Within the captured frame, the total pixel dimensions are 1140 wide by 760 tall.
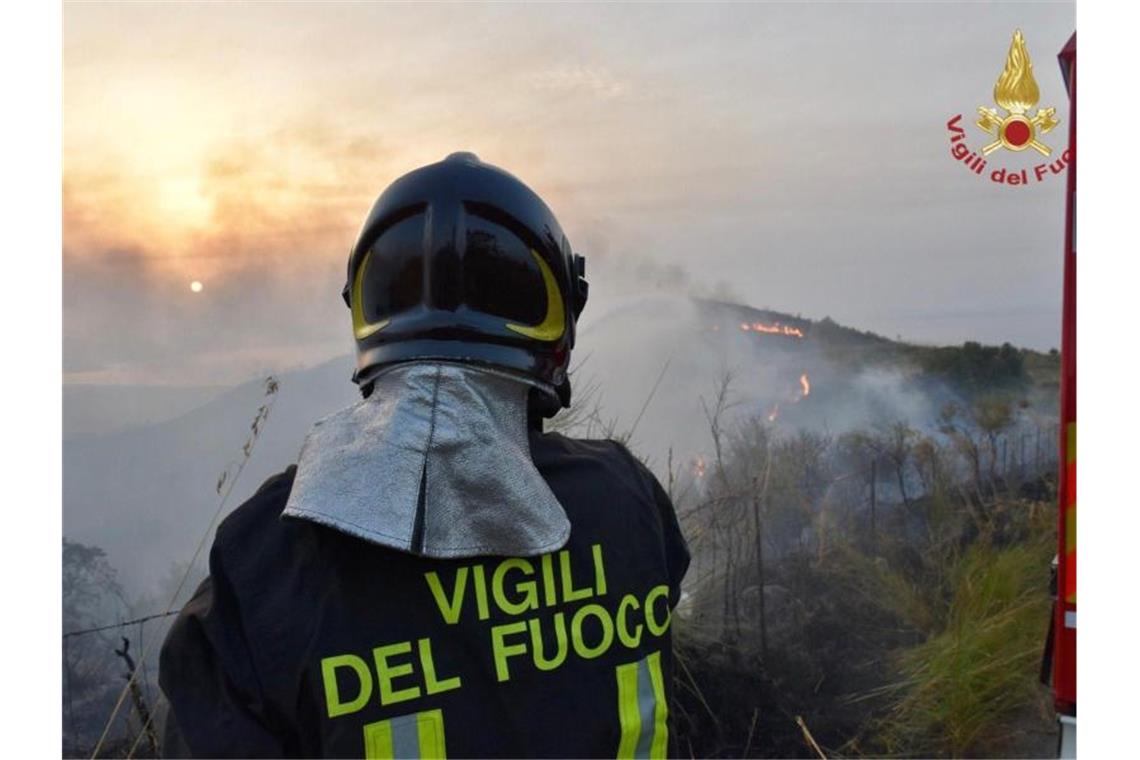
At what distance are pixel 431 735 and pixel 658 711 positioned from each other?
0.39m

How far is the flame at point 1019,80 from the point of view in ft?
7.96

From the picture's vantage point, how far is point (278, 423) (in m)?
2.53

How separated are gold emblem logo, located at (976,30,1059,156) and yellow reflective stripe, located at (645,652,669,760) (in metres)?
1.71

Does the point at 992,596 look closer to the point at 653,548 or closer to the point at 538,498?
the point at 653,548

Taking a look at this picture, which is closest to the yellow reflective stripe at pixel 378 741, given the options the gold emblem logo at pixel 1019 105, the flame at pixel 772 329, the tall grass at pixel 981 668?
the flame at pixel 772 329

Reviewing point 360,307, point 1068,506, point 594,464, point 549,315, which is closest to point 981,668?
point 1068,506

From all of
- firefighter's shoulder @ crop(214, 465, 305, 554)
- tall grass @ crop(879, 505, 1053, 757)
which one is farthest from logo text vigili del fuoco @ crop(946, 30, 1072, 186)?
firefighter's shoulder @ crop(214, 465, 305, 554)

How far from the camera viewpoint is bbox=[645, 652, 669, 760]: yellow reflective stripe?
5.13 feet

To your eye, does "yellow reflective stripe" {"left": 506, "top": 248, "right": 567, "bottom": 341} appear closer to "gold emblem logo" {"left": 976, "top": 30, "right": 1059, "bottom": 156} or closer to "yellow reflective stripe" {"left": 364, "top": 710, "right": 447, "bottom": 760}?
"yellow reflective stripe" {"left": 364, "top": 710, "right": 447, "bottom": 760}

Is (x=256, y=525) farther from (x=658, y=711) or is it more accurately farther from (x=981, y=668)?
(x=981, y=668)

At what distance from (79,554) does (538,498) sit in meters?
1.62

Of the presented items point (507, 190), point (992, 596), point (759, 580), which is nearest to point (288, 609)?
point (507, 190)

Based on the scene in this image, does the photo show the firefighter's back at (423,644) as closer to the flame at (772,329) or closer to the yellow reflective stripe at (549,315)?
the yellow reflective stripe at (549,315)

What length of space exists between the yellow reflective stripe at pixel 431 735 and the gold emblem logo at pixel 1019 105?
2.04 metres
